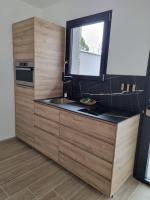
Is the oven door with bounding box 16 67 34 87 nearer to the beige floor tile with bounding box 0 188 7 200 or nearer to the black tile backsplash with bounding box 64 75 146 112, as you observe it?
the black tile backsplash with bounding box 64 75 146 112

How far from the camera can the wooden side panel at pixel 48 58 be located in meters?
2.40

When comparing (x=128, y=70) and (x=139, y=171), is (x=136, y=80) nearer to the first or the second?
(x=128, y=70)

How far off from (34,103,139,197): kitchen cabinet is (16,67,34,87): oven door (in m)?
0.62

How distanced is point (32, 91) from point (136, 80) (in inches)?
63.3

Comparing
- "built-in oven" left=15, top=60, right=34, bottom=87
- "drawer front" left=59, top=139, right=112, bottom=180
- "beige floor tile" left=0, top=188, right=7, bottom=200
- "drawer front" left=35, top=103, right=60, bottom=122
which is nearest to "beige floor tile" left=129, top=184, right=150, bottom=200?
"drawer front" left=59, top=139, right=112, bottom=180

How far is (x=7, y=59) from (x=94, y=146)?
218 centimetres

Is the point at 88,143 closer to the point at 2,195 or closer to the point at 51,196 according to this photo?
the point at 51,196

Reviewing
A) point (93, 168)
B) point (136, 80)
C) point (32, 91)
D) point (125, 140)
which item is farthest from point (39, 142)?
point (136, 80)

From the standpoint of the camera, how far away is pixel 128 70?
6.72 ft

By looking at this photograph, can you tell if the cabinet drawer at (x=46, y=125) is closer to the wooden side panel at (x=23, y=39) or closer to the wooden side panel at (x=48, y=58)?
the wooden side panel at (x=48, y=58)

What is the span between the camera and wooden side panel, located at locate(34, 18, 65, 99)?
7.88 feet

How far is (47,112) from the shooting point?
230 centimetres

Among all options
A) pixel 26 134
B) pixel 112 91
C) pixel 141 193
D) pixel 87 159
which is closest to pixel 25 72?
pixel 26 134

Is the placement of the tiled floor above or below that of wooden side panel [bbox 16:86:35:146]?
below
